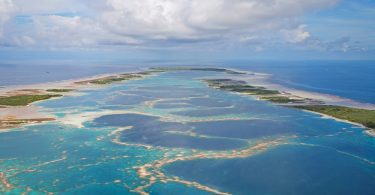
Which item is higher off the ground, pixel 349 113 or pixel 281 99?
pixel 281 99

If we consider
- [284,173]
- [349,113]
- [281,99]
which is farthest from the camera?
[281,99]

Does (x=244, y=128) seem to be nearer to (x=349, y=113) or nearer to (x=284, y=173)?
(x=284, y=173)

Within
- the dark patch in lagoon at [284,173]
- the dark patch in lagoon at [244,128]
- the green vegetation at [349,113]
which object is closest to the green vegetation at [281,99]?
the green vegetation at [349,113]

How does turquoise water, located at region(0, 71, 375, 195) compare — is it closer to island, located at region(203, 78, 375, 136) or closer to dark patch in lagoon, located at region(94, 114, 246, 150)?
dark patch in lagoon, located at region(94, 114, 246, 150)

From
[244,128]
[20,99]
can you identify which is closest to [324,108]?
[244,128]

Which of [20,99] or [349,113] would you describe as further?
[20,99]

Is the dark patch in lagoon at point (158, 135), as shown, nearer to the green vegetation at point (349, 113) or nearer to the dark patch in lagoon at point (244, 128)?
the dark patch in lagoon at point (244, 128)

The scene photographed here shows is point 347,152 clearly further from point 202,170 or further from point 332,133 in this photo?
point 202,170
